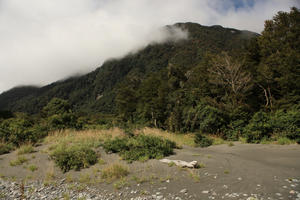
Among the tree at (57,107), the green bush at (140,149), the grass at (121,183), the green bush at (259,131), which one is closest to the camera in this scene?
the grass at (121,183)

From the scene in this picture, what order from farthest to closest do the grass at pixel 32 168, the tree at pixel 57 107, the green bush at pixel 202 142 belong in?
the tree at pixel 57 107 < the green bush at pixel 202 142 < the grass at pixel 32 168

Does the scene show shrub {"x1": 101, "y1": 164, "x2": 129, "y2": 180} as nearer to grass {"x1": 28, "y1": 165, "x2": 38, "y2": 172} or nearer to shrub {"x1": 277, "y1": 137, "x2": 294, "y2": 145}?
grass {"x1": 28, "y1": 165, "x2": 38, "y2": 172}

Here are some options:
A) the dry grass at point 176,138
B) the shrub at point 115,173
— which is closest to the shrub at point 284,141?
the dry grass at point 176,138

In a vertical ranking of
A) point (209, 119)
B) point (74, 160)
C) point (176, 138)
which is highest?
point (209, 119)

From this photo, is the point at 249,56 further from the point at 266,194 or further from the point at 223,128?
the point at 266,194

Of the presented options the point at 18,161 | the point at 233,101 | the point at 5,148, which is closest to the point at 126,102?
the point at 233,101

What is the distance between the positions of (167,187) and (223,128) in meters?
10.0

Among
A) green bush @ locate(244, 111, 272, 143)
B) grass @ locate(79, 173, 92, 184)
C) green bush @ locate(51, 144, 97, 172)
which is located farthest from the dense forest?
grass @ locate(79, 173, 92, 184)

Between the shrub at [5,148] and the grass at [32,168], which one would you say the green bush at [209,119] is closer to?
the grass at [32,168]

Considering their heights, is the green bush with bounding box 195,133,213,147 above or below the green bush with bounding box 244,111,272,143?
below

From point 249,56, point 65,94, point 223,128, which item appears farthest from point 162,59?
point 223,128

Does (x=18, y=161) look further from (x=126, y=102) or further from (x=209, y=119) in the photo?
(x=126, y=102)

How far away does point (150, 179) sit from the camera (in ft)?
17.3

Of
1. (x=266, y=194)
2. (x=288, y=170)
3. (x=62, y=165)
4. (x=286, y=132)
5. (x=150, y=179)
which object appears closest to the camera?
(x=266, y=194)
